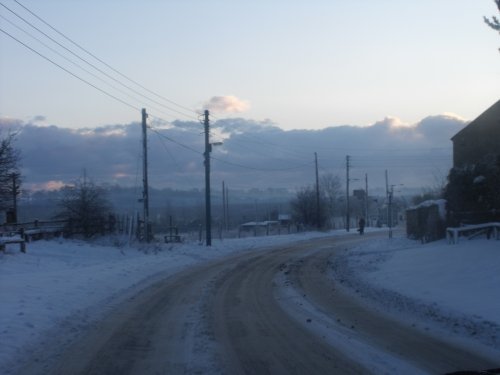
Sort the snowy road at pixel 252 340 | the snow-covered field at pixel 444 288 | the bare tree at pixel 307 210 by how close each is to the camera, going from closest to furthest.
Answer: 1. the snowy road at pixel 252 340
2. the snow-covered field at pixel 444 288
3. the bare tree at pixel 307 210

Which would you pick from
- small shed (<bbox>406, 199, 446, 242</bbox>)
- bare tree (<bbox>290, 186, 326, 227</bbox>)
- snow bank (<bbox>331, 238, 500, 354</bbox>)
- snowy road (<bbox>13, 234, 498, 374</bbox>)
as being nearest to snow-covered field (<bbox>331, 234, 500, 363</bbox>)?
snow bank (<bbox>331, 238, 500, 354</bbox>)

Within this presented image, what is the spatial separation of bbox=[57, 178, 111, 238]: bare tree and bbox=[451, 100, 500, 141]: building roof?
23955mm

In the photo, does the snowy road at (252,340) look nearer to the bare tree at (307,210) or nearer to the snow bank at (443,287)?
the snow bank at (443,287)

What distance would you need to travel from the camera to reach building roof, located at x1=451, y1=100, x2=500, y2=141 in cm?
3392

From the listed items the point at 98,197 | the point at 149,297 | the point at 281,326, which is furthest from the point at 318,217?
the point at 281,326

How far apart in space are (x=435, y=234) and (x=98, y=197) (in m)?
24.1

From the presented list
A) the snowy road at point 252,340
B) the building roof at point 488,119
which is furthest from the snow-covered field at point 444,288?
the building roof at point 488,119

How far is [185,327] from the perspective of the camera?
12.0 m

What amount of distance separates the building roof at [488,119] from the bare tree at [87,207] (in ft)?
78.6

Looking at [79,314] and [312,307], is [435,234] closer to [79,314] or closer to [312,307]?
[312,307]

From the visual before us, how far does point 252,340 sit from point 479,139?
95.7 ft

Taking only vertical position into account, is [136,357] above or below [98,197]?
below

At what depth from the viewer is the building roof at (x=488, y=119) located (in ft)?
111

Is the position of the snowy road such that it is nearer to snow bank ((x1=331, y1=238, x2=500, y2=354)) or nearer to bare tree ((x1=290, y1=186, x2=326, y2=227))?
snow bank ((x1=331, y1=238, x2=500, y2=354))
